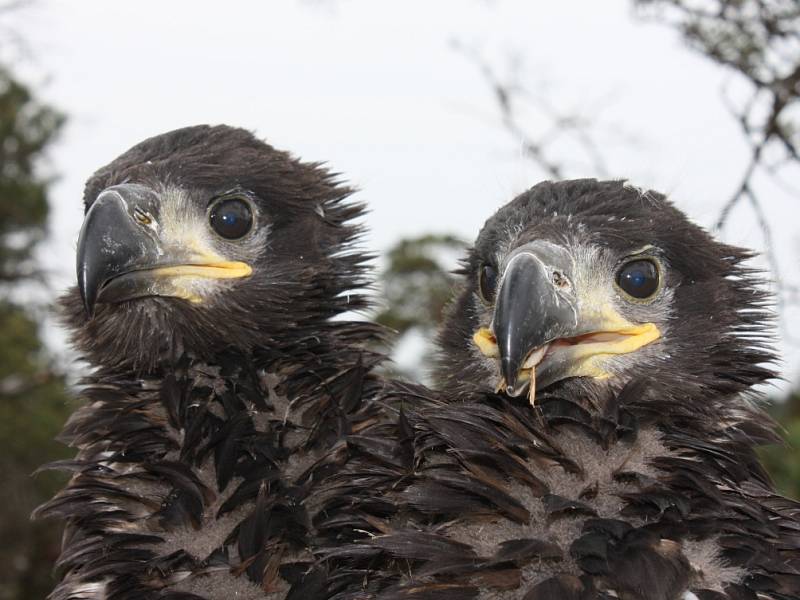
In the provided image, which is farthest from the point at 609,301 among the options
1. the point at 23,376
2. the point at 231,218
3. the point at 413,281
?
the point at 23,376

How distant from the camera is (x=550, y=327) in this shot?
259cm

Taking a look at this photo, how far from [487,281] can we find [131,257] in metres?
1.28

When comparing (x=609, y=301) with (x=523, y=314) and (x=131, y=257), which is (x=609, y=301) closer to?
(x=523, y=314)

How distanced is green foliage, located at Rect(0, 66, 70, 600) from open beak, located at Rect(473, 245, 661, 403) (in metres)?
10.8

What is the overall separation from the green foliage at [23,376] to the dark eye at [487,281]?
10286 millimetres

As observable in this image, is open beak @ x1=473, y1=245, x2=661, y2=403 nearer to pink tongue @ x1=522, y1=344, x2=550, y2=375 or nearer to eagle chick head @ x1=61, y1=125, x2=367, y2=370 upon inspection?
pink tongue @ x1=522, y1=344, x2=550, y2=375

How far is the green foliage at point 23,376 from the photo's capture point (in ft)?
46.0

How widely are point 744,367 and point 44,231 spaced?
15471mm

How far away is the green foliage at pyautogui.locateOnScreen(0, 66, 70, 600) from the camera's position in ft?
46.0

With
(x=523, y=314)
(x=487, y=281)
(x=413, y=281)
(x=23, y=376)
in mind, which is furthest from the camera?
(x=23, y=376)

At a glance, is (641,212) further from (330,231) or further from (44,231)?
(44,231)

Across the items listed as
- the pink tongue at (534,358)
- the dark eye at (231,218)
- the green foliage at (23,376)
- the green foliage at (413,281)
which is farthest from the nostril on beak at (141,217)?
the green foliage at (23,376)

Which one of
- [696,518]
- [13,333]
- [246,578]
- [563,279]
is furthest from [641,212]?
[13,333]

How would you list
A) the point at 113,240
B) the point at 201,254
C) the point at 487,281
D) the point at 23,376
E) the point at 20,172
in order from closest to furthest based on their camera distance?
1. the point at 113,240
2. the point at 487,281
3. the point at 201,254
4. the point at 23,376
5. the point at 20,172
